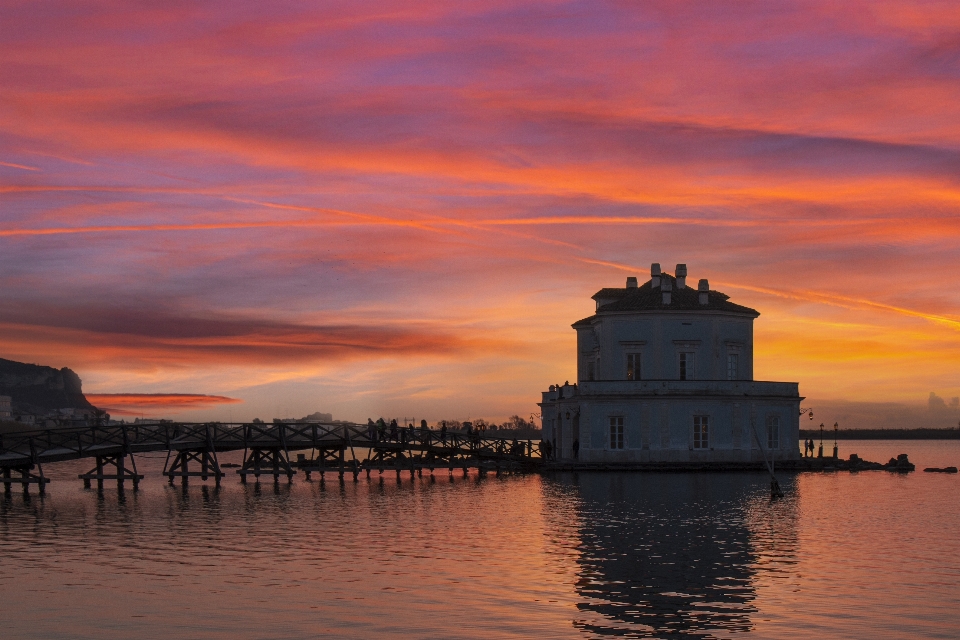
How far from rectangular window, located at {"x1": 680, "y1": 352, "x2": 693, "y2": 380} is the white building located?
0.20 ft

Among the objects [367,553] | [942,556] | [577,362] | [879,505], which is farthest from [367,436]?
[942,556]

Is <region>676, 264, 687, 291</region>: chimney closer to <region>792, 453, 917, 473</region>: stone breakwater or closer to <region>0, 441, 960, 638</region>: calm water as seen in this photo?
<region>792, 453, 917, 473</region>: stone breakwater

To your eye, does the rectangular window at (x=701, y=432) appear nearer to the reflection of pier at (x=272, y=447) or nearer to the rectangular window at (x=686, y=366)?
the rectangular window at (x=686, y=366)

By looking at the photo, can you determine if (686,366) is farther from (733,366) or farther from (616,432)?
(616,432)

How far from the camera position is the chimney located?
74.8 meters

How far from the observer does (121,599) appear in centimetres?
2462

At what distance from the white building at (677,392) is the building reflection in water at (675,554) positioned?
1250 cm

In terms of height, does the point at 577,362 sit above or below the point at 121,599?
above

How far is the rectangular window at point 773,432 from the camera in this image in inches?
2781

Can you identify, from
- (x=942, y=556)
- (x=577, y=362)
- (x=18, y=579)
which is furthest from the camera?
(x=577, y=362)

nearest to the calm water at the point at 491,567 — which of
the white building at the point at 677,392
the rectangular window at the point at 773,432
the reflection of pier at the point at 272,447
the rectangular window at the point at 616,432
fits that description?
the reflection of pier at the point at 272,447

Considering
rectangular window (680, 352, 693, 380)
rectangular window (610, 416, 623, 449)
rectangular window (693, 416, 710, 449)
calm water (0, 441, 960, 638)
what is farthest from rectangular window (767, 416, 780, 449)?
calm water (0, 441, 960, 638)

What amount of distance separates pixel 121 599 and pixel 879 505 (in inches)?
1330

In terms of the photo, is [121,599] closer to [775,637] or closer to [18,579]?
[18,579]
